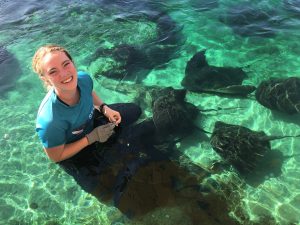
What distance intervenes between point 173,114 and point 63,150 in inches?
111

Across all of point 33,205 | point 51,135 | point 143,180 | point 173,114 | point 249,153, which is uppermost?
point 51,135

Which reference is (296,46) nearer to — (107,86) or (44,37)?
(107,86)

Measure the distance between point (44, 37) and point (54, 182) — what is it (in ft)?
22.3

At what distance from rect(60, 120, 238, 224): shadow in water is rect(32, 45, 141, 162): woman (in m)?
0.79

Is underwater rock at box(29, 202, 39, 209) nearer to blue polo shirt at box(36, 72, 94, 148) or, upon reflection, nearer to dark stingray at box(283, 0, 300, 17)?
blue polo shirt at box(36, 72, 94, 148)

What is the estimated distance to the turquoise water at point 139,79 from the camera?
627 cm

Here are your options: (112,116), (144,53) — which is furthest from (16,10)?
(112,116)

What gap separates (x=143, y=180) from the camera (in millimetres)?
6344

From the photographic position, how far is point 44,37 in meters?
12.2

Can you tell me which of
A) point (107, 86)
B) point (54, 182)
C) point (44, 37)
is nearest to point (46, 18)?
point (44, 37)

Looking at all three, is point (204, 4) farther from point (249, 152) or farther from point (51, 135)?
point (51, 135)

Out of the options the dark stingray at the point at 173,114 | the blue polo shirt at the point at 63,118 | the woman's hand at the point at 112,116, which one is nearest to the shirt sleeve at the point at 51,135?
the blue polo shirt at the point at 63,118

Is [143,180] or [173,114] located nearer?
[143,180]

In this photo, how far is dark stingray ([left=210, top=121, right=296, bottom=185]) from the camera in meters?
6.64
